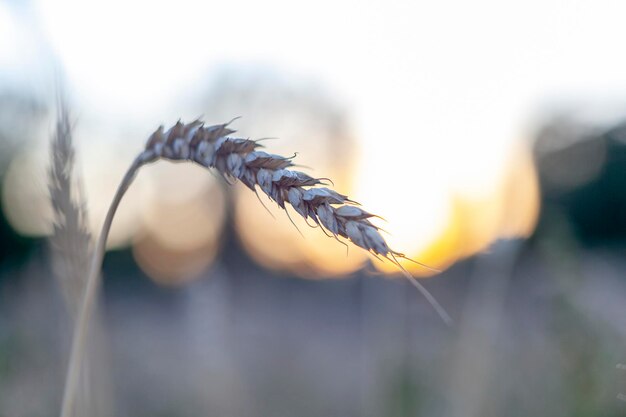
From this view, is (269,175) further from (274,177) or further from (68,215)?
(68,215)

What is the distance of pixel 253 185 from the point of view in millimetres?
791

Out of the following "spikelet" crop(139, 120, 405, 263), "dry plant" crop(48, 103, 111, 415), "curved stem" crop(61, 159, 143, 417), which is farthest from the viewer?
"dry plant" crop(48, 103, 111, 415)

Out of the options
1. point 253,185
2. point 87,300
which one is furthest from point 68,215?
point 253,185

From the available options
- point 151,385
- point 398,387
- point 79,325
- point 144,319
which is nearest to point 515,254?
point 398,387

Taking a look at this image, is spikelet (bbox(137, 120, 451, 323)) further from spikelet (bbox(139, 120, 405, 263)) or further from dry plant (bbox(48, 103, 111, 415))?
dry plant (bbox(48, 103, 111, 415))

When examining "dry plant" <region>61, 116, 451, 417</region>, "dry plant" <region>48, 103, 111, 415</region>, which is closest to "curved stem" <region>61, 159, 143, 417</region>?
"dry plant" <region>61, 116, 451, 417</region>

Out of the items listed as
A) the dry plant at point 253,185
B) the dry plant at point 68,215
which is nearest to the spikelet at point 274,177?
the dry plant at point 253,185

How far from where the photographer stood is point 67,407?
911 millimetres

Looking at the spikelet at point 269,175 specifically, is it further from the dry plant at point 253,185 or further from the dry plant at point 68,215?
the dry plant at point 68,215

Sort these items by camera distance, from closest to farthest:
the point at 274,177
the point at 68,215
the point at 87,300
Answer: the point at 274,177 → the point at 87,300 → the point at 68,215

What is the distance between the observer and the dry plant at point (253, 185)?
71 cm

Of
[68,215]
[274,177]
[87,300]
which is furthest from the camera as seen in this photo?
[68,215]

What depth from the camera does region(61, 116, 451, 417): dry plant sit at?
706mm

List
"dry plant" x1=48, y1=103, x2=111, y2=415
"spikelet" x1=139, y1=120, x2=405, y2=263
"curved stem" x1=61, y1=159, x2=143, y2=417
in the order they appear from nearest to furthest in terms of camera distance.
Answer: "spikelet" x1=139, y1=120, x2=405, y2=263 < "curved stem" x1=61, y1=159, x2=143, y2=417 < "dry plant" x1=48, y1=103, x2=111, y2=415
